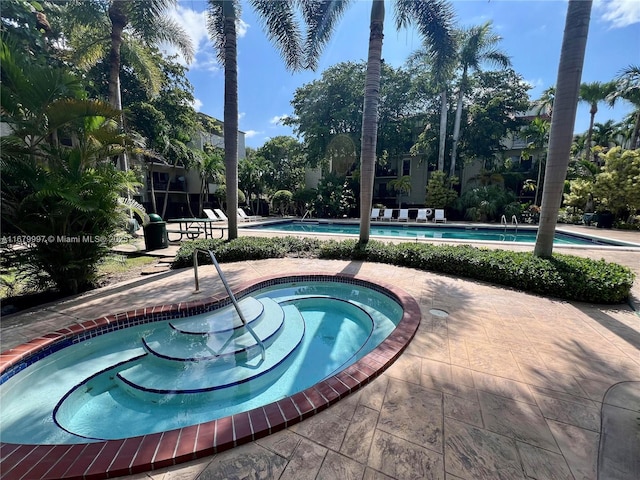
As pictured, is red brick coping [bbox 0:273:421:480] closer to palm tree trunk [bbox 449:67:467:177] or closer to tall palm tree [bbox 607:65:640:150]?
palm tree trunk [bbox 449:67:467:177]

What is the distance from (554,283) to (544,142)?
1895 centimetres

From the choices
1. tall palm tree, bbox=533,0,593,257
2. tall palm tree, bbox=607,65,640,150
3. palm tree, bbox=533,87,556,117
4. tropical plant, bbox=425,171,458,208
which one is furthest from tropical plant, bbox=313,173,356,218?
tall palm tree, bbox=607,65,640,150

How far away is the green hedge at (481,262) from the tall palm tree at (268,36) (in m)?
1.26

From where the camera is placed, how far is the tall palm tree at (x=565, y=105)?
4773 millimetres

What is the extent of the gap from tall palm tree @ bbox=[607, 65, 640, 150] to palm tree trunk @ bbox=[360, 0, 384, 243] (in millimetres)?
20335

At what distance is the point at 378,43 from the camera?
711 centimetres

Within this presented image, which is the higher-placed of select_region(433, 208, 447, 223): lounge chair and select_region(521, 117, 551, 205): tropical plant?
select_region(521, 117, 551, 205): tropical plant

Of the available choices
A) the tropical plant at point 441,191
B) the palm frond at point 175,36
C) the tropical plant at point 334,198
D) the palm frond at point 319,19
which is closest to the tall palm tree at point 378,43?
the palm frond at point 319,19

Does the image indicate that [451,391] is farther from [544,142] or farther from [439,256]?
[544,142]

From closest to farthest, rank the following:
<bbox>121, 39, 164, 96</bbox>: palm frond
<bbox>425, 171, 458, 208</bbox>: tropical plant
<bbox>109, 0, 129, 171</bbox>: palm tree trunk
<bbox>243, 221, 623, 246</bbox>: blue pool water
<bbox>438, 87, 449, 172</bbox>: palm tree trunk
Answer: <bbox>109, 0, 129, 171</bbox>: palm tree trunk, <bbox>121, 39, 164, 96</bbox>: palm frond, <bbox>243, 221, 623, 246</bbox>: blue pool water, <bbox>438, 87, 449, 172</bbox>: palm tree trunk, <bbox>425, 171, 458, 208</bbox>: tropical plant

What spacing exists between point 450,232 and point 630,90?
14.6 m

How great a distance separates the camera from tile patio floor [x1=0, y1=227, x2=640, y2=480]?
1752 millimetres

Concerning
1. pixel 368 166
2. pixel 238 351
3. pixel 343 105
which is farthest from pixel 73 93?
pixel 343 105

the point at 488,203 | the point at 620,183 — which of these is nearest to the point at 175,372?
the point at 620,183
